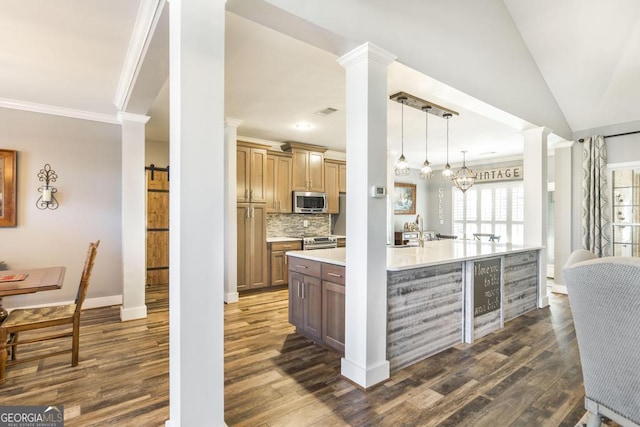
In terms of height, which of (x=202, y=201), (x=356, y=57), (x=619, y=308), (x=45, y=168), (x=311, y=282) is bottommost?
(x=311, y=282)

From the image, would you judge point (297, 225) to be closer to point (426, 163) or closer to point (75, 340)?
point (426, 163)

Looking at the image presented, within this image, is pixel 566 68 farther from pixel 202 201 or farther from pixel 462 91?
pixel 202 201

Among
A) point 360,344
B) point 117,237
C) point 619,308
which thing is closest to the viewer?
point 619,308

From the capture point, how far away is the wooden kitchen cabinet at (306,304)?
2.97 metres

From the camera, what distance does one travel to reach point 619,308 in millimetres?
1166

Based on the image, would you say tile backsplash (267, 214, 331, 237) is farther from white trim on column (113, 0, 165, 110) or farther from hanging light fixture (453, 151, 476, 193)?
white trim on column (113, 0, 165, 110)

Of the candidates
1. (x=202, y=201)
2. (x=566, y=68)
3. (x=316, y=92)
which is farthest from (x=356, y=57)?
(x=566, y=68)

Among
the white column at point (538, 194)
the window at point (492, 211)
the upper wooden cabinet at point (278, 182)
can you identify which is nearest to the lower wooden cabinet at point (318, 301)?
the upper wooden cabinet at point (278, 182)

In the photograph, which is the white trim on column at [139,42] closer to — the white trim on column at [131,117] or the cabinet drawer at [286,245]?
the white trim on column at [131,117]

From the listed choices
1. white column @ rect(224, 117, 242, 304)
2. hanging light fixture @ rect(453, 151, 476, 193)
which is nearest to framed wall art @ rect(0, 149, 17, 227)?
white column @ rect(224, 117, 242, 304)

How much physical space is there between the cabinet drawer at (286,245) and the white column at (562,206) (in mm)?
4234

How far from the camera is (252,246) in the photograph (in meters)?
5.07

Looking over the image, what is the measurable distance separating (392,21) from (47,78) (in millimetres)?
3317

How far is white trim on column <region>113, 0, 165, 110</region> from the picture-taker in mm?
1960
